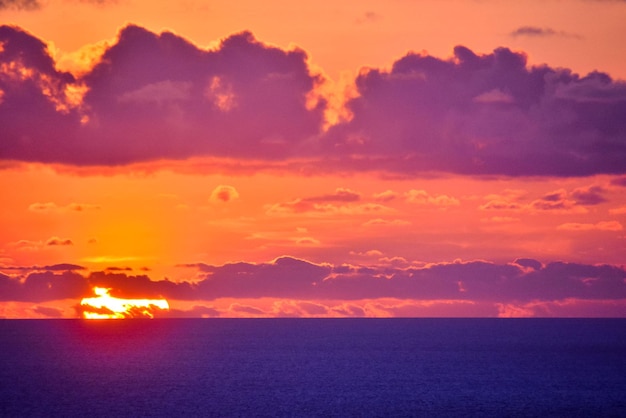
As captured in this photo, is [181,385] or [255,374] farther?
[255,374]

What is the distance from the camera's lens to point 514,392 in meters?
133

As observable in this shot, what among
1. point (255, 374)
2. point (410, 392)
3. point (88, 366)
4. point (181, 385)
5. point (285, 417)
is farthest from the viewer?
point (88, 366)

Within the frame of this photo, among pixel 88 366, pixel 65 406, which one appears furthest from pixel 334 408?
pixel 88 366

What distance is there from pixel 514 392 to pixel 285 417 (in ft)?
144

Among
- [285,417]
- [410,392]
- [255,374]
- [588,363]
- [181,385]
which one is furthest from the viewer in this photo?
[588,363]

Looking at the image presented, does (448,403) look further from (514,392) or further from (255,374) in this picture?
(255,374)

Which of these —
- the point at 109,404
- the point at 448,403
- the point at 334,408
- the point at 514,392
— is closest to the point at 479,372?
the point at 514,392

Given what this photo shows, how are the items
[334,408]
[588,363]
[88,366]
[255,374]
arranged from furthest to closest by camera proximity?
[588,363]
[88,366]
[255,374]
[334,408]

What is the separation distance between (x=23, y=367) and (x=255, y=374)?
50763 mm

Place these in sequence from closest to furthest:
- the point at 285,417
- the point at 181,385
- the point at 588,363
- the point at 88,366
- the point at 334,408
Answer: the point at 285,417 → the point at 334,408 → the point at 181,385 → the point at 88,366 → the point at 588,363

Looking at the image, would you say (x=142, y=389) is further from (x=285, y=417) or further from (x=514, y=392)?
(x=514, y=392)

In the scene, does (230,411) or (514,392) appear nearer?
(230,411)

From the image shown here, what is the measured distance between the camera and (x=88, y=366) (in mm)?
178750

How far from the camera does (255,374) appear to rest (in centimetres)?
15912
